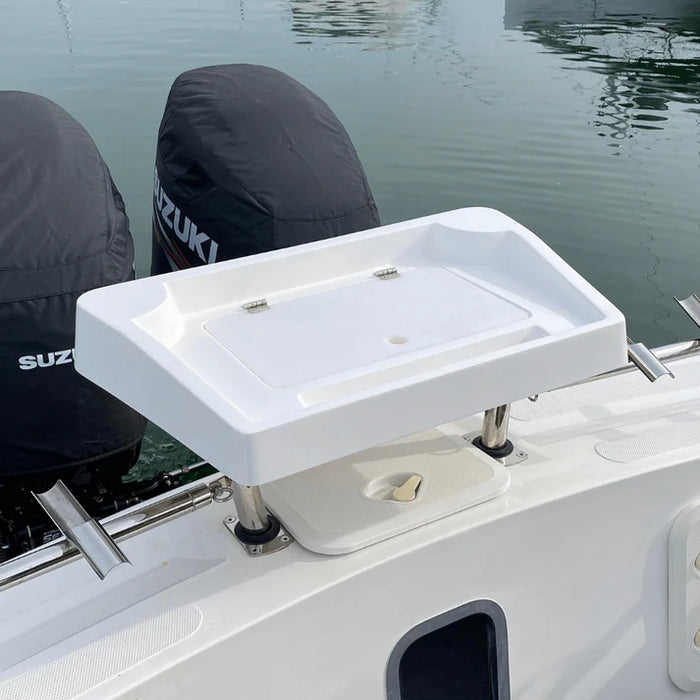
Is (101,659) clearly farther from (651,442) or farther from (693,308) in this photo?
(693,308)

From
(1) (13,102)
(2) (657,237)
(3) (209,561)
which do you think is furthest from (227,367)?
(2) (657,237)

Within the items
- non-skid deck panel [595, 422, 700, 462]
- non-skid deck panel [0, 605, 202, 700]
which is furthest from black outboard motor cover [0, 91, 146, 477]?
non-skid deck panel [595, 422, 700, 462]

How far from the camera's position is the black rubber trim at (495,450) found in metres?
1.29

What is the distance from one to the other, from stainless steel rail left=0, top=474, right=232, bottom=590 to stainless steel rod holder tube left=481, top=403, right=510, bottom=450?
371 mm

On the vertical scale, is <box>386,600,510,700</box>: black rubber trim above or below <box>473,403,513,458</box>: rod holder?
below

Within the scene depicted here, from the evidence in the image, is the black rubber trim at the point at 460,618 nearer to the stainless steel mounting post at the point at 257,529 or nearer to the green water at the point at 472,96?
the stainless steel mounting post at the point at 257,529

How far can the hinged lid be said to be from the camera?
0.88 metres

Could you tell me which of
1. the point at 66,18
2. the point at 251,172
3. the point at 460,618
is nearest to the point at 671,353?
the point at 460,618

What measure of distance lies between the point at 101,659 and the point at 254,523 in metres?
0.24

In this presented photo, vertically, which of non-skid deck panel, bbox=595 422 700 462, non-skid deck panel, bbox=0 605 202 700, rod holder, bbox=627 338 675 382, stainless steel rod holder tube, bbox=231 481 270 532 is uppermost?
rod holder, bbox=627 338 675 382

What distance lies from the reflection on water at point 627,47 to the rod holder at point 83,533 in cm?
559

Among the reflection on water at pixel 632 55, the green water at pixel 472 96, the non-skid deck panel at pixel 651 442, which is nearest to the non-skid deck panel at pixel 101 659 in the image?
the non-skid deck panel at pixel 651 442

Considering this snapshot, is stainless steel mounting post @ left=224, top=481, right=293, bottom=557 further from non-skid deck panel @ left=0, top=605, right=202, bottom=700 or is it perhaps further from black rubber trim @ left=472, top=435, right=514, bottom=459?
black rubber trim @ left=472, top=435, right=514, bottom=459

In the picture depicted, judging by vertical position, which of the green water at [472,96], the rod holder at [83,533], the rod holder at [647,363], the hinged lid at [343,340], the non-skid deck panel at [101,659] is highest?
the hinged lid at [343,340]
